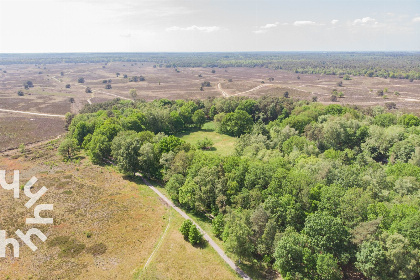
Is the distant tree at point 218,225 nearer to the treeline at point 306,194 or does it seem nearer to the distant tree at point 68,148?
the treeline at point 306,194

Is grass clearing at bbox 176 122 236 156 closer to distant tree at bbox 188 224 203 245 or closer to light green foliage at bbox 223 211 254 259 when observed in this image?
distant tree at bbox 188 224 203 245

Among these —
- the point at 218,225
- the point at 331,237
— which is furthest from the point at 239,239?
the point at 331,237

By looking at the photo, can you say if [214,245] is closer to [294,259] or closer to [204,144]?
[294,259]

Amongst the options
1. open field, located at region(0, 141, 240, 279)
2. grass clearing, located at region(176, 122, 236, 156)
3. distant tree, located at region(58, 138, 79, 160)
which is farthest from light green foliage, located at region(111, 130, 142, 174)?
grass clearing, located at region(176, 122, 236, 156)

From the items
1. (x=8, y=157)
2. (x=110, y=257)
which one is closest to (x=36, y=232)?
(x=110, y=257)

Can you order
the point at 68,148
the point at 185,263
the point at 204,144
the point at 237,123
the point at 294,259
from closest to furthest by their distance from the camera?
the point at 294,259 → the point at 185,263 → the point at 68,148 → the point at 204,144 → the point at 237,123
